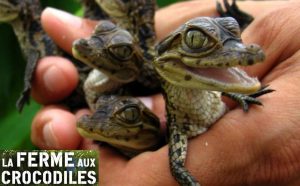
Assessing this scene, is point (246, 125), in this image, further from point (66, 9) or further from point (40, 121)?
point (66, 9)

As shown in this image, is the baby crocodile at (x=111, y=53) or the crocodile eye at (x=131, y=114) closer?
the crocodile eye at (x=131, y=114)

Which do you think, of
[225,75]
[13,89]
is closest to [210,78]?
[225,75]

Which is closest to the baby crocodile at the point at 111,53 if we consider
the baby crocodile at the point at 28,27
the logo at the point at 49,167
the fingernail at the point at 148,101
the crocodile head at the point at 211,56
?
the fingernail at the point at 148,101

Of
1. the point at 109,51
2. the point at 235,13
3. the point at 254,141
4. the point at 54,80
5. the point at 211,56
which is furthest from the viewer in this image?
the point at 235,13

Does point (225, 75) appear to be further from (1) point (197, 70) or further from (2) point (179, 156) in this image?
(2) point (179, 156)

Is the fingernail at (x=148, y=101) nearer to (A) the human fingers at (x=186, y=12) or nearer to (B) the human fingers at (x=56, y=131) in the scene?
(B) the human fingers at (x=56, y=131)

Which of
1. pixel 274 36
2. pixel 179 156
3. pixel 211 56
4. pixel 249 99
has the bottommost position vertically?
pixel 179 156

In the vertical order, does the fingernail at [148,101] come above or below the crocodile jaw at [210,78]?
below
